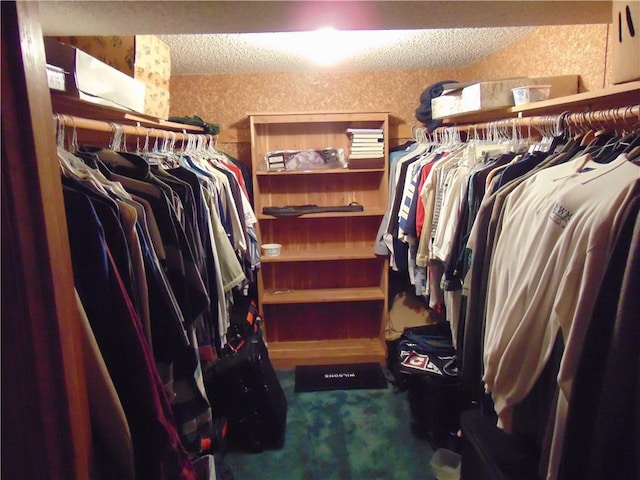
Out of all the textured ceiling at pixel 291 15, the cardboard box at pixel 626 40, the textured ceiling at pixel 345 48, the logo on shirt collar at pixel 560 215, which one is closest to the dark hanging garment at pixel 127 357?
the textured ceiling at pixel 291 15

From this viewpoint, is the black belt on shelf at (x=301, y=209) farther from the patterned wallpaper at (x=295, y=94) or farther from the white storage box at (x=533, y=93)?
the white storage box at (x=533, y=93)

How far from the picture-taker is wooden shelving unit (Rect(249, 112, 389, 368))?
9.91ft

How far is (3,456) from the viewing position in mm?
508

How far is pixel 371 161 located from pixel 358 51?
25.8 inches

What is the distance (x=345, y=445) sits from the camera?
2.24 m

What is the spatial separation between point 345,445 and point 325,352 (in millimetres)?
989

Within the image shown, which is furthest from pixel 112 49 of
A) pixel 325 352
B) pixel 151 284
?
pixel 325 352

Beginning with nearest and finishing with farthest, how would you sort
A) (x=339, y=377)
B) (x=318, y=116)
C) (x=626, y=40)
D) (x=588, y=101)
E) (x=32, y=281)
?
(x=32, y=281)
(x=626, y=40)
(x=588, y=101)
(x=318, y=116)
(x=339, y=377)

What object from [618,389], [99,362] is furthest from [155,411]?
[618,389]

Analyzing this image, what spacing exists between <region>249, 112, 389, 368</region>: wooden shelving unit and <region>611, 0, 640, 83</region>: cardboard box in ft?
6.17

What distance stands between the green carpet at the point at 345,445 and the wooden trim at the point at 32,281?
171 centimetres

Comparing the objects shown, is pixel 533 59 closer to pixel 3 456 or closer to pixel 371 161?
pixel 371 161

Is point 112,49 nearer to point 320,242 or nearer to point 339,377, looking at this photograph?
point 320,242

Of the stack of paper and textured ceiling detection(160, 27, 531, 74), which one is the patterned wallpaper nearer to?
textured ceiling detection(160, 27, 531, 74)
